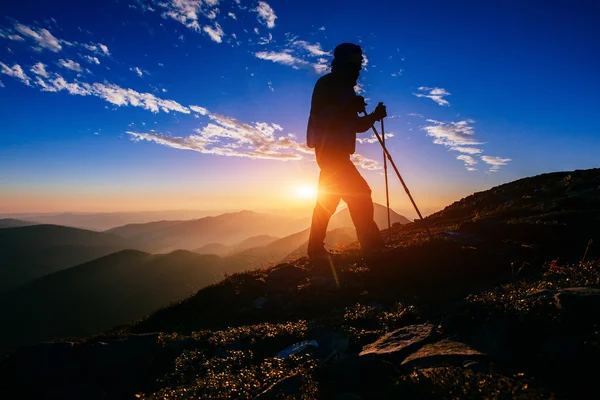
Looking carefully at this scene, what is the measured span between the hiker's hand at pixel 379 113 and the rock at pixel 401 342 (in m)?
6.94

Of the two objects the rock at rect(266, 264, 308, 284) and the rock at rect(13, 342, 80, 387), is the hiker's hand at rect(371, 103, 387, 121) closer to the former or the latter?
the rock at rect(266, 264, 308, 284)

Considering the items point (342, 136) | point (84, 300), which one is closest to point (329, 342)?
point (342, 136)

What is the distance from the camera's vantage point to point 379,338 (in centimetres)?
513

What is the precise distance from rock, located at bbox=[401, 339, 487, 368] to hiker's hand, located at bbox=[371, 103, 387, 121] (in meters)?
7.45

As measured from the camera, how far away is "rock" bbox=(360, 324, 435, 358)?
4.28 meters

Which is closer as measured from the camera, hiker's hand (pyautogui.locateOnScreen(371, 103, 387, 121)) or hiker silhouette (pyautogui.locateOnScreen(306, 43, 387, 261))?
hiker's hand (pyautogui.locateOnScreen(371, 103, 387, 121))

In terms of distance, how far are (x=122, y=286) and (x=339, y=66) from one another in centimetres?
20287

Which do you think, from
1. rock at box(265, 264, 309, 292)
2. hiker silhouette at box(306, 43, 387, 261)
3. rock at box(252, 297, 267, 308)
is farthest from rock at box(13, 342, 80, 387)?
hiker silhouette at box(306, 43, 387, 261)

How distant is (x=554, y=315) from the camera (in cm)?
380

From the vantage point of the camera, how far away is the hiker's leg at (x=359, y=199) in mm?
10391

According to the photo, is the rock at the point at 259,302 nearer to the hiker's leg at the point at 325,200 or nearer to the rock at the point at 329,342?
the hiker's leg at the point at 325,200

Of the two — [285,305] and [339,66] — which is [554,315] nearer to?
[285,305]

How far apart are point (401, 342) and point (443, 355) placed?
0.83 metres

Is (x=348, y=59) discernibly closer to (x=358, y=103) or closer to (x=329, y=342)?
(x=358, y=103)
